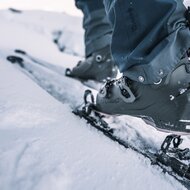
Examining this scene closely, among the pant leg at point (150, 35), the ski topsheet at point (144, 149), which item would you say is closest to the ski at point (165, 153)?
the ski topsheet at point (144, 149)

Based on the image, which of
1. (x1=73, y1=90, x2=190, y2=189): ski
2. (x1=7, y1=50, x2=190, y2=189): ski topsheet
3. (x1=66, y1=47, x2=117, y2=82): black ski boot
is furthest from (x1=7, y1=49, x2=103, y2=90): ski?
(x1=73, y1=90, x2=190, y2=189): ski

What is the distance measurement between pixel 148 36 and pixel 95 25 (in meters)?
1.06

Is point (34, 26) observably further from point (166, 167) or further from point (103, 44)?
point (166, 167)

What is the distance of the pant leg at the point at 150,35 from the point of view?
114cm

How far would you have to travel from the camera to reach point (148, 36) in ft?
3.88

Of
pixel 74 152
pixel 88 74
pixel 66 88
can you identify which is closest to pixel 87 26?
pixel 88 74

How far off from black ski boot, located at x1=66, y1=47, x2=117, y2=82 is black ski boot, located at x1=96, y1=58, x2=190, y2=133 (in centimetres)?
83

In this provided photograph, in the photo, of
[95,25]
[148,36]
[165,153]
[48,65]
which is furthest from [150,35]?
[48,65]

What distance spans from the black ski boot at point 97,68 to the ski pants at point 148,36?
3.02ft

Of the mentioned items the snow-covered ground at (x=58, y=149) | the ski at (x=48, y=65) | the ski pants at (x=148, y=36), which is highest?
the ski pants at (x=148, y=36)

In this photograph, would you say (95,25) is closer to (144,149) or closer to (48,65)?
(48,65)

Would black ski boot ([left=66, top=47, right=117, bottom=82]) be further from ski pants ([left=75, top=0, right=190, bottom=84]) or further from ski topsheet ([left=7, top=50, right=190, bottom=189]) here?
ski pants ([left=75, top=0, right=190, bottom=84])

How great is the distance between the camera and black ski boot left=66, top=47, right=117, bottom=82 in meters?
2.24

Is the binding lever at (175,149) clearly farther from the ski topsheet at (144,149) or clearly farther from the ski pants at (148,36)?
the ski pants at (148,36)
